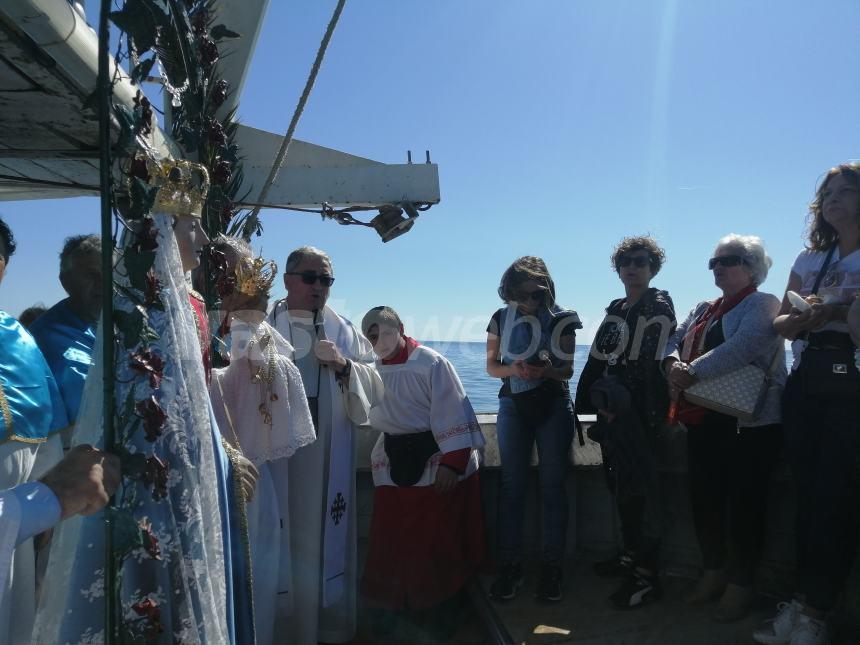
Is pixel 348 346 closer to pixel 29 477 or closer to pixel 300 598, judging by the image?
pixel 300 598

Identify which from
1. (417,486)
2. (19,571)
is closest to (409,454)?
(417,486)

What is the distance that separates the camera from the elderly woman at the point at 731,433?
2.72 m

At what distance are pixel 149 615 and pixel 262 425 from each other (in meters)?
1.15

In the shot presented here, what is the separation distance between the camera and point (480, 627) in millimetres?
3135

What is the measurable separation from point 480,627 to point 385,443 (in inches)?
40.4

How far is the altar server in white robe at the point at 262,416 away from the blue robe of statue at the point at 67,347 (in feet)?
1.63

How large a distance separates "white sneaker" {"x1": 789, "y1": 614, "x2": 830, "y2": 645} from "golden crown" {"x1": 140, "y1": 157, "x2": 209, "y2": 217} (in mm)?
2577

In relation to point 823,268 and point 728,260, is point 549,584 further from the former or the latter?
point 823,268

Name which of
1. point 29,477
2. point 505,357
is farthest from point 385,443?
point 29,477

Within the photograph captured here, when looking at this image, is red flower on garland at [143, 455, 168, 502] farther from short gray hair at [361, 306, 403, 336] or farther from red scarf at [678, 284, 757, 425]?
red scarf at [678, 284, 757, 425]

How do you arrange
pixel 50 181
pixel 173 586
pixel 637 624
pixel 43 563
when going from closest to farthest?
pixel 173 586 < pixel 43 563 < pixel 50 181 < pixel 637 624

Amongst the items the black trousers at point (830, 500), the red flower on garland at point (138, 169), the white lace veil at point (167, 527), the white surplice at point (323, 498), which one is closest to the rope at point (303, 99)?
the white surplice at point (323, 498)

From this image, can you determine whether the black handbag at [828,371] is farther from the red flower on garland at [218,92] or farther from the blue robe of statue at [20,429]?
the blue robe of statue at [20,429]

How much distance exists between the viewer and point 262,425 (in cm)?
256
